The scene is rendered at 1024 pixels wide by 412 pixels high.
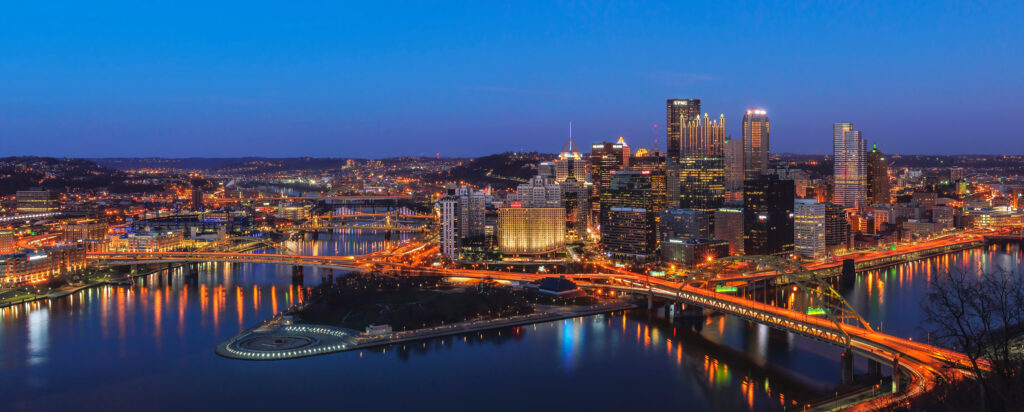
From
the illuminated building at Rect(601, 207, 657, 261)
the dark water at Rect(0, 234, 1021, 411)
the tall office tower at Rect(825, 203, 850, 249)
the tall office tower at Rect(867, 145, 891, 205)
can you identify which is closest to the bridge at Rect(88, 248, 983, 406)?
the dark water at Rect(0, 234, 1021, 411)

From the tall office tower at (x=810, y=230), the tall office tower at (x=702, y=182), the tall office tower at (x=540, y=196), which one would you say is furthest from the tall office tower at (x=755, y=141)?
the tall office tower at (x=540, y=196)

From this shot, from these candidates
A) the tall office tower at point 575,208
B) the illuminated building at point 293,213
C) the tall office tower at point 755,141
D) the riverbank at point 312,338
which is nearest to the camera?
the riverbank at point 312,338

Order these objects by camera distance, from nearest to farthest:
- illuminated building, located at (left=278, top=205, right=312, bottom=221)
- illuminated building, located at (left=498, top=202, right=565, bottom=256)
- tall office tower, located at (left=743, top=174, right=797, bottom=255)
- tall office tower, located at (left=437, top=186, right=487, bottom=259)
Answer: tall office tower, located at (left=437, top=186, right=487, bottom=259), tall office tower, located at (left=743, top=174, right=797, bottom=255), illuminated building, located at (left=498, top=202, right=565, bottom=256), illuminated building, located at (left=278, top=205, right=312, bottom=221)

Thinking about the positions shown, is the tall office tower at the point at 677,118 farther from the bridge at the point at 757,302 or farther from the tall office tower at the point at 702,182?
the bridge at the point at 757,302

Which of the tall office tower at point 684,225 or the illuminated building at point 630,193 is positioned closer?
the tall office tower at point 684,225

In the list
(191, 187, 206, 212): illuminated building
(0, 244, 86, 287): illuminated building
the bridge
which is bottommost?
the bridge

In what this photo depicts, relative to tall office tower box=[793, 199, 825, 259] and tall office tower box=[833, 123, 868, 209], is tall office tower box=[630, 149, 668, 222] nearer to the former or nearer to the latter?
tall office tower box=[793, 199, 825, 259]

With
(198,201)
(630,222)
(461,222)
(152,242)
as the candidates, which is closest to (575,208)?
(461,222)
